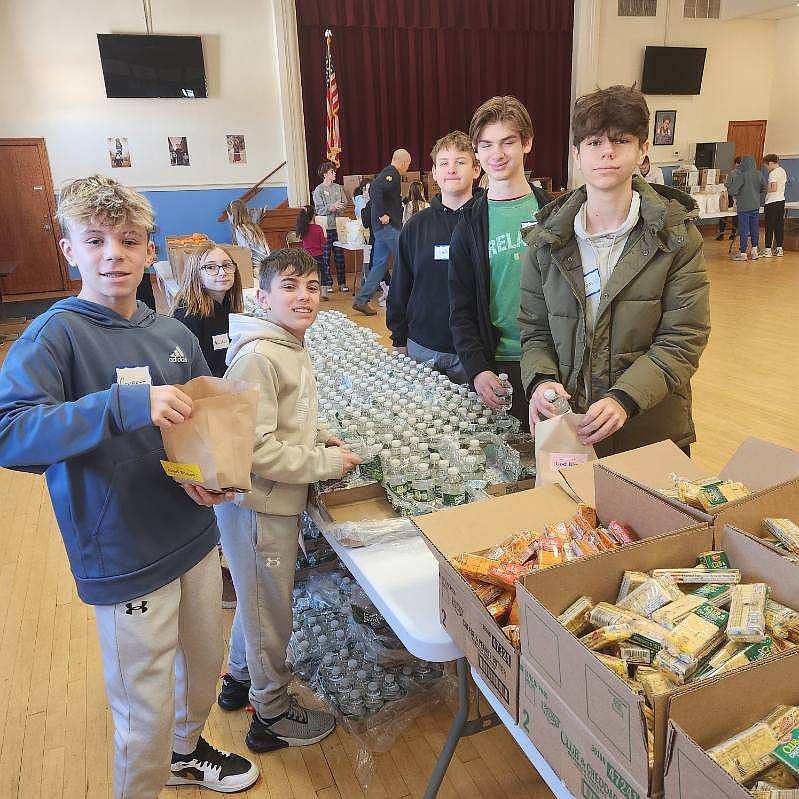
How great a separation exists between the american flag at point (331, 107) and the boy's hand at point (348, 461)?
1070 cm

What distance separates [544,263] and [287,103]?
10.3 metres

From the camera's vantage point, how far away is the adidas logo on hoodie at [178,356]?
1.58m

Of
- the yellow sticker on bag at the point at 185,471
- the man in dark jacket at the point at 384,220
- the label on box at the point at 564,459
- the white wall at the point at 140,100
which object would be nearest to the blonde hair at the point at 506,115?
the label on box at the point at 564,459

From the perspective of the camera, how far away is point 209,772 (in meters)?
1.95

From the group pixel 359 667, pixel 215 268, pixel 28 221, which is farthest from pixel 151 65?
pixel 359 667

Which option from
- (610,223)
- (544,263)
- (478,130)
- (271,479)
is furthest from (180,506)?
(478,130)

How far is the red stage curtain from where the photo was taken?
11.6 m

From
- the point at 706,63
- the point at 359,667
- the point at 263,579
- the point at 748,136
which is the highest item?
the point at 706,63


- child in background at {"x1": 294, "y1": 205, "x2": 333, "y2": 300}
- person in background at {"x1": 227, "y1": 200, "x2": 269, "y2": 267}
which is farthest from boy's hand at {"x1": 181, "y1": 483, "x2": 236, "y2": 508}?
child in background at {"x1": 294, "y1": 205, "x2": 333, "y2": 300}

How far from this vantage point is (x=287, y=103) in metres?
11.0

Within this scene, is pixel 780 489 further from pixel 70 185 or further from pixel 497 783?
pixel 70 185

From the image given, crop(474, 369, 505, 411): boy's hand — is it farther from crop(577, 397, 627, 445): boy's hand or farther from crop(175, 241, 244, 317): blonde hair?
crop(175, 241, 244, 317): blonde hair

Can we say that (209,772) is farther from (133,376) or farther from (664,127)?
(664,127)

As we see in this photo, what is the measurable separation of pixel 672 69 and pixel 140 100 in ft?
32.4
